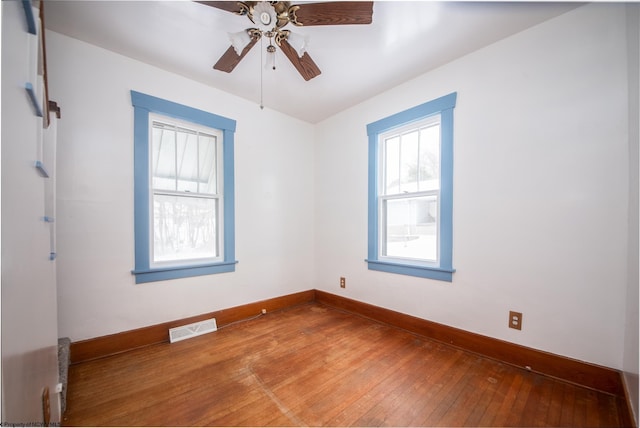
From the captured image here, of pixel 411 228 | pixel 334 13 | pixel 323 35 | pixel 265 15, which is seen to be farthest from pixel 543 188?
pixel 265 15

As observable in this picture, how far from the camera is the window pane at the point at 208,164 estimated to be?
2.66 metres

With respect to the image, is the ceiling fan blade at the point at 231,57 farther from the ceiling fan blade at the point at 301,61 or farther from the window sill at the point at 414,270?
the window sill at the point at 414,270

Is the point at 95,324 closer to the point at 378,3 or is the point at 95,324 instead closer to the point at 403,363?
the point at 403,363

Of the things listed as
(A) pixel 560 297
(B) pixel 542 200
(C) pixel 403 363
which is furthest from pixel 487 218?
(C) pixel 403 363

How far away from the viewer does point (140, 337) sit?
7.04 feet

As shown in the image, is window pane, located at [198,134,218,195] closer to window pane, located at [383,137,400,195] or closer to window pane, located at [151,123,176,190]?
window pane, located at [151,123,176,190]

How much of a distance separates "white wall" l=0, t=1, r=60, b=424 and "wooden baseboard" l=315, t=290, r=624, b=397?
2559mm

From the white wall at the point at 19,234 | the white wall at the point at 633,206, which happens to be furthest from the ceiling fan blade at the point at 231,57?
the white wall at the point at 633,206

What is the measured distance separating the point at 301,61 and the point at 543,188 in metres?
2.10

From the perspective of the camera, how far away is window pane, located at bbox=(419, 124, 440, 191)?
2398 millimetres

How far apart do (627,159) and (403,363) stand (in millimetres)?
2040

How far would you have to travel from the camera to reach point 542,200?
5.80 ft

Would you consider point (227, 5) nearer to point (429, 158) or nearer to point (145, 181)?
point (145, 181)

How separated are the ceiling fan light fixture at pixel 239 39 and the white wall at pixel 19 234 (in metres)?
1.03
